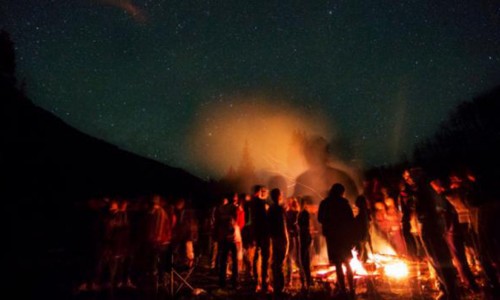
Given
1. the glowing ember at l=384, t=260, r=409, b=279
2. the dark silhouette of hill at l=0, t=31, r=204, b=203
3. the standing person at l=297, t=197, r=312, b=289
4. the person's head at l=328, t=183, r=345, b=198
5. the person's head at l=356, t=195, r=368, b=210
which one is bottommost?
the glowing ember at l=384, t=260, r=409, b=279

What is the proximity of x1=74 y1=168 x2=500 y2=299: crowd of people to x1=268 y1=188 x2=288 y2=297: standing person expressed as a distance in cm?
2

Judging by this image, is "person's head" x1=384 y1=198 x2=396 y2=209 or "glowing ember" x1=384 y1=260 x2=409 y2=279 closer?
"glowing ember" x1=384 y1=260 x2=409 y2=279

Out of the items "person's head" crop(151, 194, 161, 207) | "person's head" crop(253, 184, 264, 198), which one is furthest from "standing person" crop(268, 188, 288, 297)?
"person's head" crop(151, 194, 161, 207)

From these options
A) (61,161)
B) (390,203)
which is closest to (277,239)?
(390,203)

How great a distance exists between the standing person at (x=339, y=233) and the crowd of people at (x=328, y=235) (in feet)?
0.07

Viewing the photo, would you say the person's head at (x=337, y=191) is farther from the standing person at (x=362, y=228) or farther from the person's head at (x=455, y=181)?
the person's head at (x=455, y=181)

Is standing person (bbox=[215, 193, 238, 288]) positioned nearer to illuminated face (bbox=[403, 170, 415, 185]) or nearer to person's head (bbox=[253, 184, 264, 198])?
person's head (bbox=[253, 184, 264, 198])

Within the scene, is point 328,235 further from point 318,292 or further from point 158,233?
point 158,233

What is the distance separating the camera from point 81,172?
37.1 metres

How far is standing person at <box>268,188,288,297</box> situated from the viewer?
6945 mm

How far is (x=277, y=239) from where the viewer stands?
7.12m

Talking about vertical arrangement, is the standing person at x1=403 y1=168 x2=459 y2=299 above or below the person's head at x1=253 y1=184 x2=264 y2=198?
below

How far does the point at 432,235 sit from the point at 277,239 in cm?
340

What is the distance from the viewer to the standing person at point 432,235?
5.49 metres
